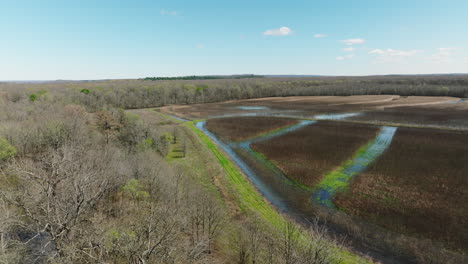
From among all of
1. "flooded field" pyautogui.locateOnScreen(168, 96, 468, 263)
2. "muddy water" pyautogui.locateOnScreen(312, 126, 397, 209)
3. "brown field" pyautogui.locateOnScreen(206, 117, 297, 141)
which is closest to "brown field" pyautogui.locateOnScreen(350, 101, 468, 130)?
"flooded field" pyautogui.locateOnScreen(168, 96, 468, 263)

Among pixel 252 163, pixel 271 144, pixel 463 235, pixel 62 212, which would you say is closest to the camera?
pixel 62 212

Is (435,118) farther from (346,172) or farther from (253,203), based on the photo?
(253,203)

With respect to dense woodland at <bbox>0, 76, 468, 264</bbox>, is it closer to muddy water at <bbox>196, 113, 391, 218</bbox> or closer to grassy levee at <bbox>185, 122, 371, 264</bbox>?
grassy levee at <bbox>185, 122, 371, 264</bbox>

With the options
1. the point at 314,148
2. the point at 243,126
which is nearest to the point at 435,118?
the point at 314,148

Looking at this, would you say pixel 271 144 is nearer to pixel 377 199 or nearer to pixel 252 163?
pixel 252 163

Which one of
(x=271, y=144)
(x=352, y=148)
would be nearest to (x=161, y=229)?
(x=271, y=144)

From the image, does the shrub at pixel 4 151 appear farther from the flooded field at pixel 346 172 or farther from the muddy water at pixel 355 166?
the muddy water at pixel 355 166
